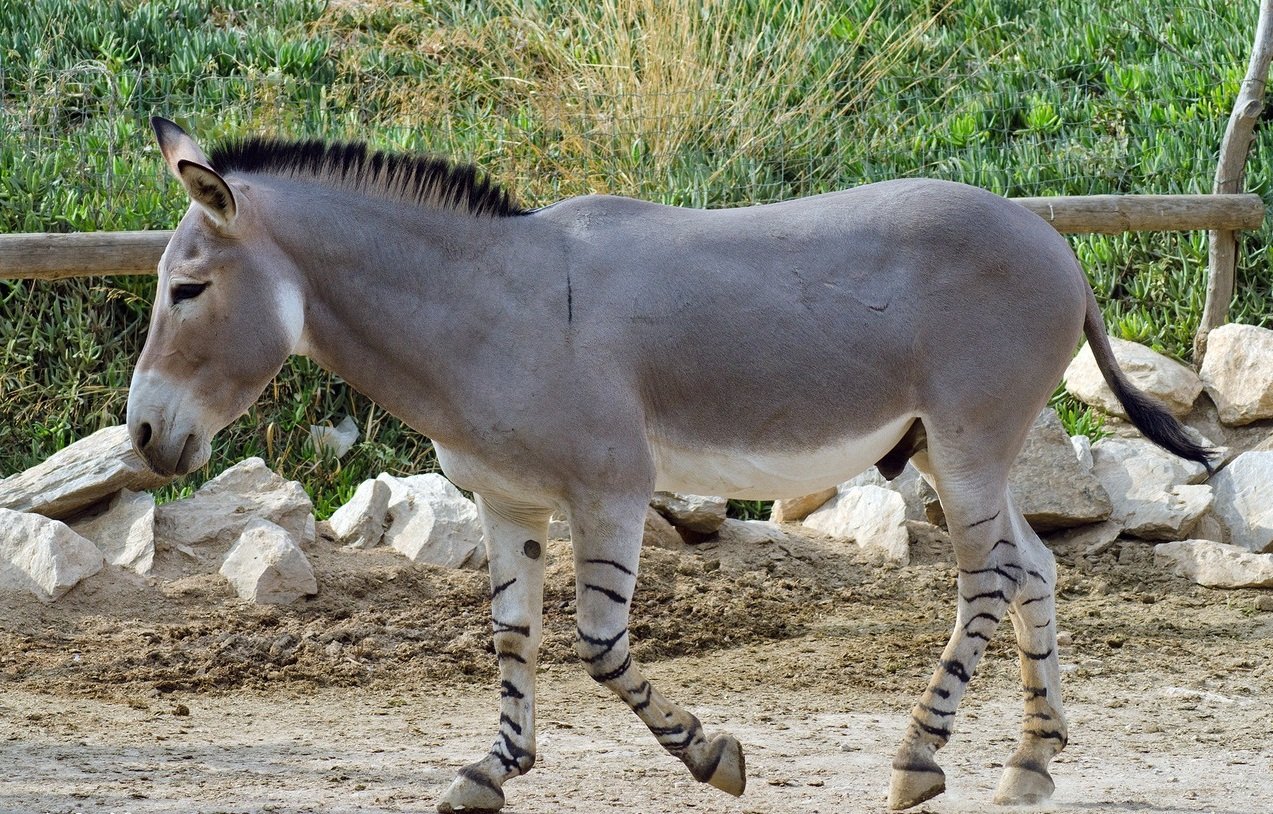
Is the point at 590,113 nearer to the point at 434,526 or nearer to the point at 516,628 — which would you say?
the point at 434,526

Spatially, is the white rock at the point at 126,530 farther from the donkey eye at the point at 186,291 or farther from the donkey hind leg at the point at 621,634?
the donkey hind leg at the point at 621,634

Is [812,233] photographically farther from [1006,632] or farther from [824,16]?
[824,16]

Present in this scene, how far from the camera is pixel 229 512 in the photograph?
21.7ft

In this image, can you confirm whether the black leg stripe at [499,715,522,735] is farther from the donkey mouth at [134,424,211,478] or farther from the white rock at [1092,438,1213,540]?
the white rock at [1092,438,1213,540]

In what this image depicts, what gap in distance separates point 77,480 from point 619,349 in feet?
12.1

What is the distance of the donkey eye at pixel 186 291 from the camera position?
3711 millimetres

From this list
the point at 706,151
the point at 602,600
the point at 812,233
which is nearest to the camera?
the point at 602,600

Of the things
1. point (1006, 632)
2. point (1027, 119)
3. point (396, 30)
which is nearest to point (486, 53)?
point (396, 30)

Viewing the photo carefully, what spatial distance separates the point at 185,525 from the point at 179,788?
8.46 ft

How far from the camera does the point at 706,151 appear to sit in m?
9.65

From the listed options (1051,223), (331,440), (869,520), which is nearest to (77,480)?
(331,440)

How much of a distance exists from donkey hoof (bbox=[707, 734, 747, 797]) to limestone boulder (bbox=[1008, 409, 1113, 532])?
364 centimetres

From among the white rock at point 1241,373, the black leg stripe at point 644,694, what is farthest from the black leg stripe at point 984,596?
the white rock at point 1241,373

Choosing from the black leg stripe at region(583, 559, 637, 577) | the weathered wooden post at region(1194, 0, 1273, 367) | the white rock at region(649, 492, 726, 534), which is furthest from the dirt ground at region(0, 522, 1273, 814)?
the weathered wooden post at region(1194, 0, 1273, 367)
